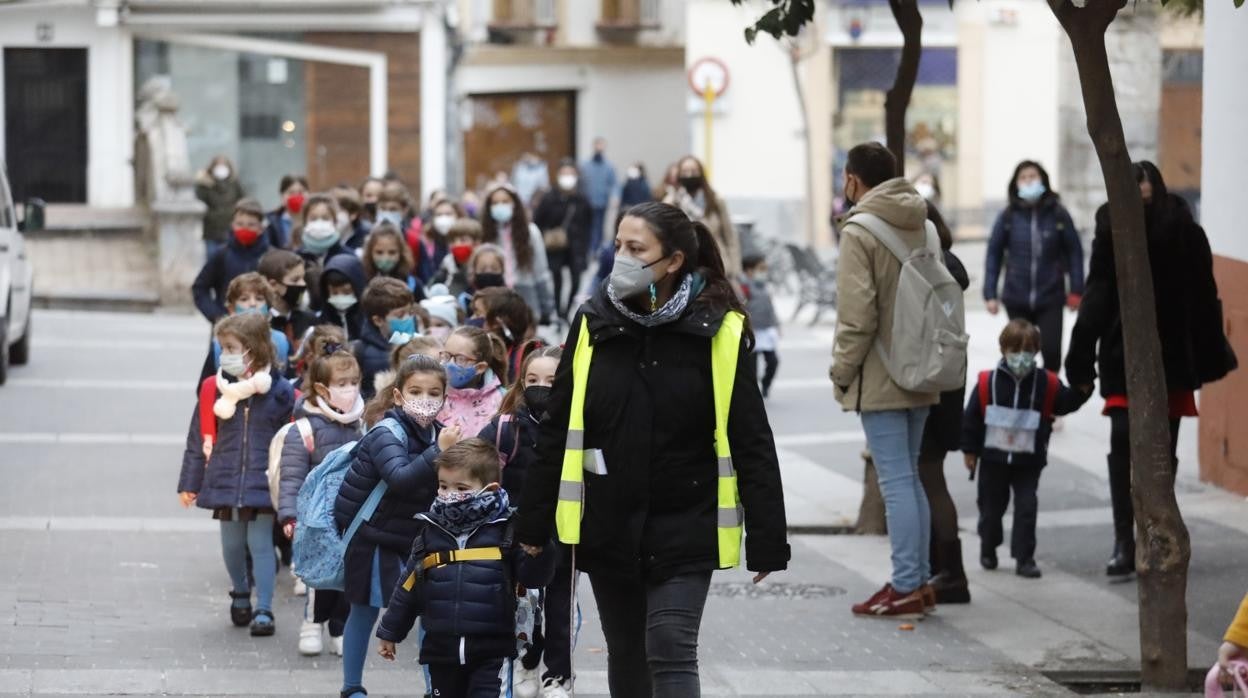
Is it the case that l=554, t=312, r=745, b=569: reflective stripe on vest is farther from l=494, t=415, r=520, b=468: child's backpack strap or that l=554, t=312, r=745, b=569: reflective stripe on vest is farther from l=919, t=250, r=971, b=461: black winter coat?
l=919, t=250, r=971, b=461: black winter coat

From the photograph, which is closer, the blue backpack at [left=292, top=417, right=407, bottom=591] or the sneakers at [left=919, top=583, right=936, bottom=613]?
the blue backpack at [left=292, top=417, right=407, bottom=591]

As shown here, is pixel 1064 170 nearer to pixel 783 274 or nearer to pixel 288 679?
pixel 783 274

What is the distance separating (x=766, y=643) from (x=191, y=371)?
10719 mm

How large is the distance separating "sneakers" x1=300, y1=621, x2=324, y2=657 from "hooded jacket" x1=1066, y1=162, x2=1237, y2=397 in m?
3.52

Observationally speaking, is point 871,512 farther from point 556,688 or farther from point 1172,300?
point 556,688

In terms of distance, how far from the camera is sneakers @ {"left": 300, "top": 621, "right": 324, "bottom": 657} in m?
8.48

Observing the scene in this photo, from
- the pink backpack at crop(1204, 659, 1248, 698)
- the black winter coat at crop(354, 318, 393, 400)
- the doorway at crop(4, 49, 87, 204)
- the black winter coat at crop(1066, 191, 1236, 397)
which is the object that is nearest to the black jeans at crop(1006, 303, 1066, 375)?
the black winter coat at crop(1066, 191, 1236, 397)

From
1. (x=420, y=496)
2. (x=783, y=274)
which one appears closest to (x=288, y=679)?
(x=420, y=496)

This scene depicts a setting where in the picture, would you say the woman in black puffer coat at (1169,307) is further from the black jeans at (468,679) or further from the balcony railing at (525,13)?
the balcony railing at (525,13)

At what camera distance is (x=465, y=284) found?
43.5 feet

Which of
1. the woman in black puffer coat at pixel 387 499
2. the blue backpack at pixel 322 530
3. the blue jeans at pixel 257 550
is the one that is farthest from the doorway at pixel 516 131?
the woman in black puffer coat at pixel 387 499

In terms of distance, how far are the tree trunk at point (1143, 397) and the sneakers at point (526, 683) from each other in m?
2.20

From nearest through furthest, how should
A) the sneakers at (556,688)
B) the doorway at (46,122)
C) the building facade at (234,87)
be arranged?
the sneakers at (556,688)
the building facade at (234,87)
the doorway at (46,122)

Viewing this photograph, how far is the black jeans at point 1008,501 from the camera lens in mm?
10320
